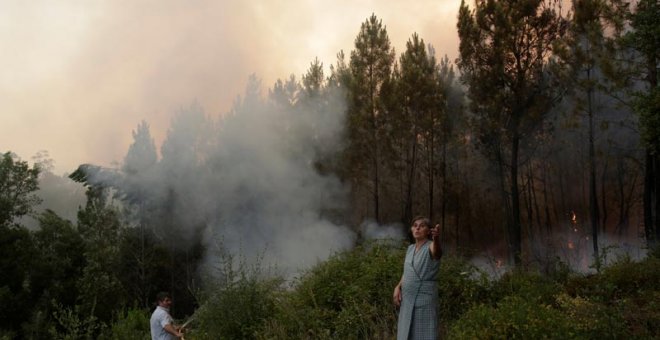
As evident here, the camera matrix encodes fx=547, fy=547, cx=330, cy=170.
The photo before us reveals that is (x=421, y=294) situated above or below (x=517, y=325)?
above

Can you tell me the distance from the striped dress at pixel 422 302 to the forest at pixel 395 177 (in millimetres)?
4237

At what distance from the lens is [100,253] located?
29.4m

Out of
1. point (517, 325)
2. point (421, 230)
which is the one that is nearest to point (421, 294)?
point (421, 230)

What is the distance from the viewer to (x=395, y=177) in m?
26.2

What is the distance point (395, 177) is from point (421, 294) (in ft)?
71.4

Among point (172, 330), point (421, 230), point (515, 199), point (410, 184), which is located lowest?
point (172, 330)

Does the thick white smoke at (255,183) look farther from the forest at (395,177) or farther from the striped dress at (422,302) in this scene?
the striped dress at (422,302)

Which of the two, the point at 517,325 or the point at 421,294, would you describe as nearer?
the point at 421,294

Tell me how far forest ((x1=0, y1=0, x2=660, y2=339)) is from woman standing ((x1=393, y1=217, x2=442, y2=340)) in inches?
166

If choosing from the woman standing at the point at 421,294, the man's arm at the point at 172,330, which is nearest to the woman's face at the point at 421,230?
the woman standing at the point at 421,294

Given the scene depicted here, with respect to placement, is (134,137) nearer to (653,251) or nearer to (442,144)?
(442,144)

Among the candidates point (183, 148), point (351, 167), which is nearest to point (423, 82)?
point (351, 167)

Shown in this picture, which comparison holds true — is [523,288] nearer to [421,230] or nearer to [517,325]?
[517,325]

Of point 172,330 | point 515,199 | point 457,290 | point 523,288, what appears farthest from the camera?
point 515,199
